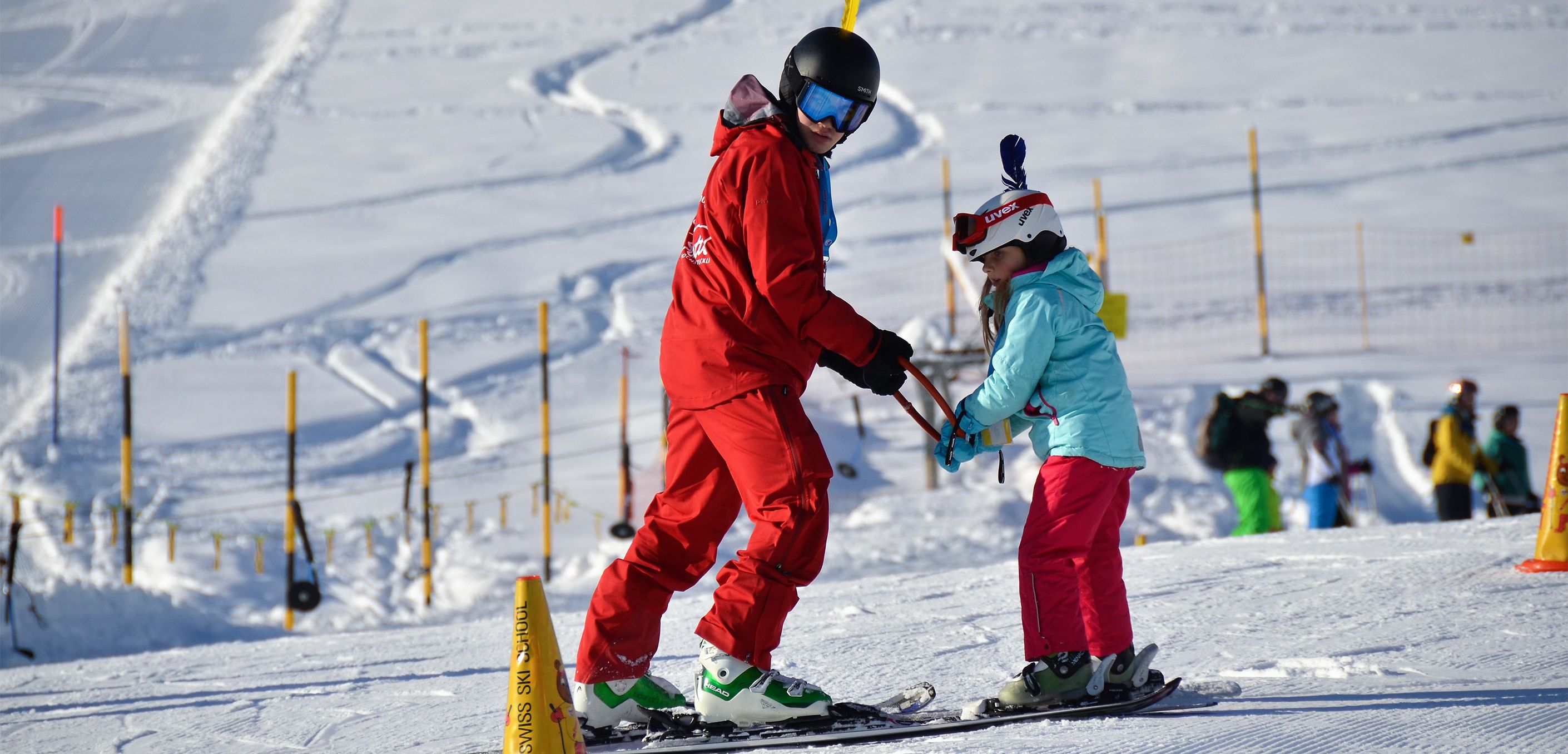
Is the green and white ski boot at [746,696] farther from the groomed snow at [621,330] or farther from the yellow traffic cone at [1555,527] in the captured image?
the yellow traffic cone at [1555,527]

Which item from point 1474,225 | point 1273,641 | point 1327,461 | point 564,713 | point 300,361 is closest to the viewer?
point 564,713

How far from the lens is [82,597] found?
22.4 ft

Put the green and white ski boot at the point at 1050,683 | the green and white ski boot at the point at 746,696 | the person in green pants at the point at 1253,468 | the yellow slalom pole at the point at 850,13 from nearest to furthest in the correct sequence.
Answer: the green and white ski boot at the point at 746,696 < the green and white ski boot at the point at 1050,683 < the yellow slalom pole at the point at 850,13 < the person in green pants at the point at 1253,468

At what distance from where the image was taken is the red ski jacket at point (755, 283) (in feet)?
9.16

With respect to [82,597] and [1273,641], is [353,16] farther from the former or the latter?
[1273,641]

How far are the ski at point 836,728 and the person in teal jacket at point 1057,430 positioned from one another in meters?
0.08

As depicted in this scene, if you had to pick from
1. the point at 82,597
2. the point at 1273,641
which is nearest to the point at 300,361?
the point at 82,597

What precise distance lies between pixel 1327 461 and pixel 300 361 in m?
9.69

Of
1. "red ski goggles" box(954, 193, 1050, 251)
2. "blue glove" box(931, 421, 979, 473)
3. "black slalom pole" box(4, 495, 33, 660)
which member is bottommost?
"black slalom pole" box(4, 495, 33, 660)

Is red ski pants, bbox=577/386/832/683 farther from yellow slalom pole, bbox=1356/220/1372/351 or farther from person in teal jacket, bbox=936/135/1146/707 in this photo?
yellow slalom pole, bbox=1356/220/1372/351

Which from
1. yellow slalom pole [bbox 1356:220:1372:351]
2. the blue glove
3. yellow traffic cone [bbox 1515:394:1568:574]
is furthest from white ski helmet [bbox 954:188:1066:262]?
yellow slalom pole [bbox 1356:220:1372:351]

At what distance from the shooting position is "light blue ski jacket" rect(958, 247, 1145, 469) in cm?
296

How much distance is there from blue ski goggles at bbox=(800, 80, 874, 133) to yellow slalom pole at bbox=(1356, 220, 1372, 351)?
986 cm

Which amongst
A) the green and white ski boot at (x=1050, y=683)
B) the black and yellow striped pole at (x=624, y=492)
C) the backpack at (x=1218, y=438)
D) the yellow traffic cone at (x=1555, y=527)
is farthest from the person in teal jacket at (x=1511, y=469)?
the green and white ski boot at (x=1050, y=683)
